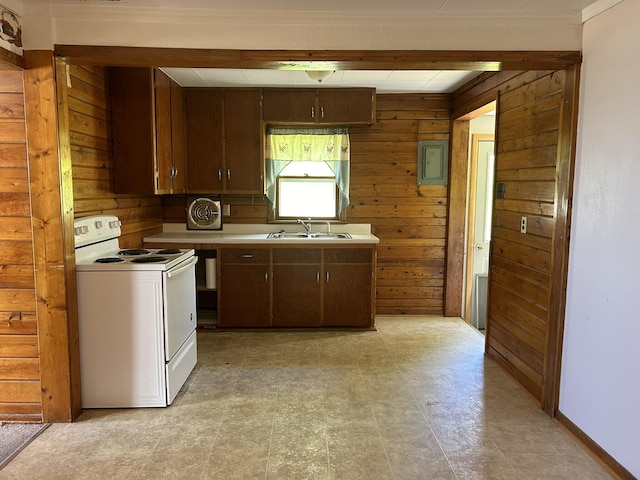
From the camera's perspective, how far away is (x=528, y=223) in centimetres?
303

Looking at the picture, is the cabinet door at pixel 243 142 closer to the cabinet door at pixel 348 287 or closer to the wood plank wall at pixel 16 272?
the cabinet door at pixel 348 287

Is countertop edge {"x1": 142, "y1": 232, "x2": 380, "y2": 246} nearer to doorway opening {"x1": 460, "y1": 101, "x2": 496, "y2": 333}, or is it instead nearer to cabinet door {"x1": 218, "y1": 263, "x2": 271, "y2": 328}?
cabinet door {"x1": 218, "y1": 263, "x2": 271, "y2": 328}

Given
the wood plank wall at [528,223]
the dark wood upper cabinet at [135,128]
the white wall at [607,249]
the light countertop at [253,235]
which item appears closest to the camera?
the white wall at [607,249]

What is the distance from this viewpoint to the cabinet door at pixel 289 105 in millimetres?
4398

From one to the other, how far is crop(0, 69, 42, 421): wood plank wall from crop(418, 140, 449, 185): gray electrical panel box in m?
3.53

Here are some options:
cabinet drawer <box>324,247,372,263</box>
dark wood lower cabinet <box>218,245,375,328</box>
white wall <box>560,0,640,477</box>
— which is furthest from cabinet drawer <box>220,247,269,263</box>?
white wall <box>560,0,640,477</box>

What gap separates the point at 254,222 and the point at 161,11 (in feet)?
8.42

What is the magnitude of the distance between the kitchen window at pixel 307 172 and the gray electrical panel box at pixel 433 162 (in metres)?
0.79

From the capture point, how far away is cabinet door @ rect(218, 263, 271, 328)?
13.8 ft

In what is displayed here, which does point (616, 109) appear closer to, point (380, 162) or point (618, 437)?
point (618, 437)

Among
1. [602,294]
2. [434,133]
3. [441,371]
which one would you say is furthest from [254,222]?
[602,294]

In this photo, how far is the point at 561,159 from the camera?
261 centimetres

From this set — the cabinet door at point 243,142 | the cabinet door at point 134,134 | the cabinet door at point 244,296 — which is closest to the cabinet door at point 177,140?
the cabinet door at point 243,142

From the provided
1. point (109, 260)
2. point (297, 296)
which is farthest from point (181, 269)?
point (297, 296)
